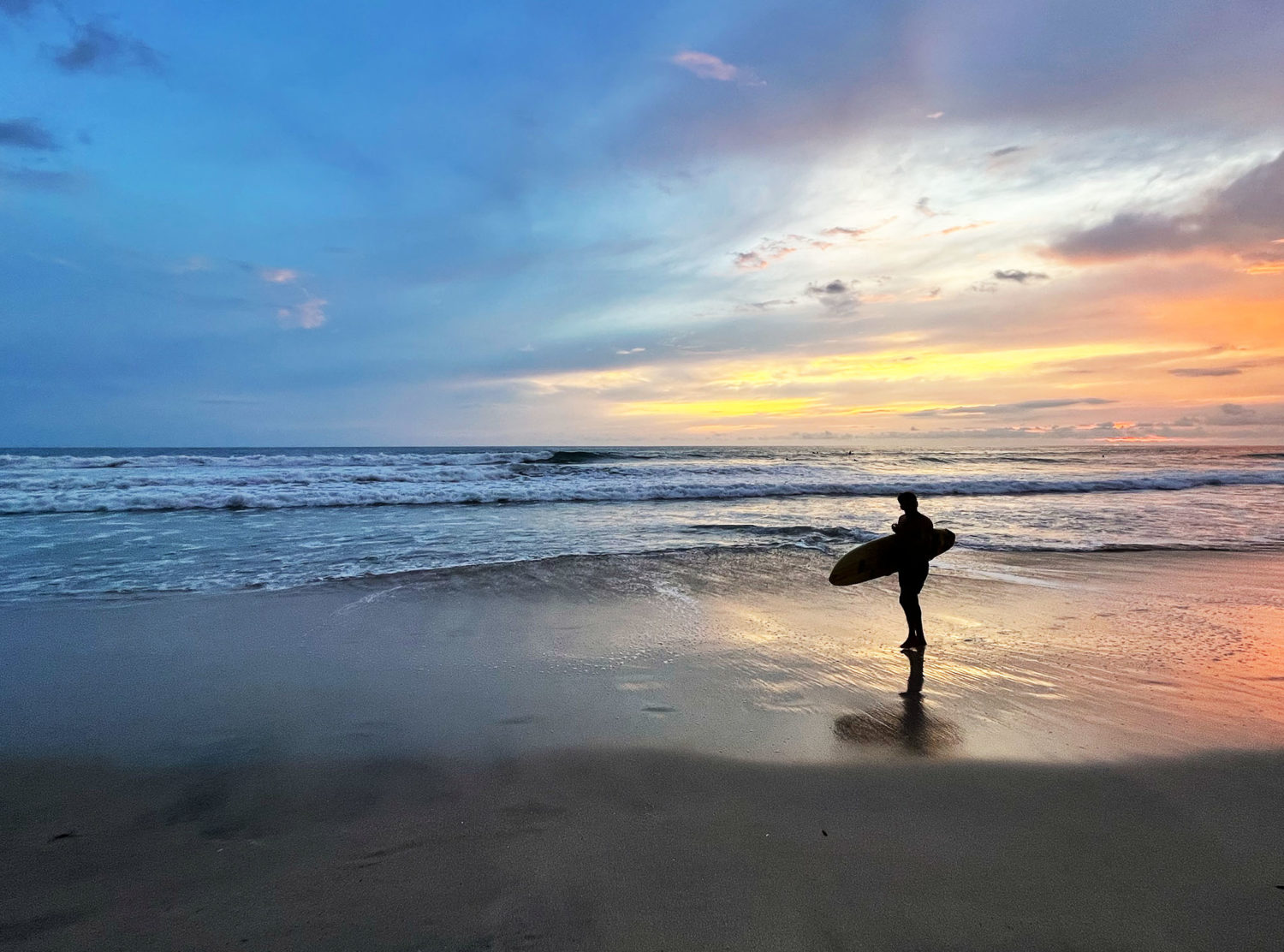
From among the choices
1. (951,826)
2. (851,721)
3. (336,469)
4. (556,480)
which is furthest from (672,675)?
(336,469)

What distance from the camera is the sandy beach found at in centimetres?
258

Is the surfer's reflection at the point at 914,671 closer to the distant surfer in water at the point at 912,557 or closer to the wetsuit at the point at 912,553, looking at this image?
the distant surfer in water at the point at 912,557

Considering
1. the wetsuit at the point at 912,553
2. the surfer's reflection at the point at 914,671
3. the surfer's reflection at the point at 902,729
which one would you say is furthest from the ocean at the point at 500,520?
the surfer's reflection at the point at 902,729

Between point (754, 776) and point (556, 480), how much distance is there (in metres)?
23.8

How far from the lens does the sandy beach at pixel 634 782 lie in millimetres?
2582

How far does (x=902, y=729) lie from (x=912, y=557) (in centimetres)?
240

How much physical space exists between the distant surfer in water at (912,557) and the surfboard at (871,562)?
0.34 metres

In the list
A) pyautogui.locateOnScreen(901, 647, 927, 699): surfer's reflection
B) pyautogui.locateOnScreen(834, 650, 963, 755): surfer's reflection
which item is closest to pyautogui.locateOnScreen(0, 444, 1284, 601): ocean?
pyautogui.locateOnScreen(901, 647, 927, 699): surfer's reflection

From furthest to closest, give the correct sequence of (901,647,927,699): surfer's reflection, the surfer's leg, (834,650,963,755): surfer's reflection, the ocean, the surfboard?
the ocean, the surfboard, the surfer's leg, (901,647,927,699): surfer's reflection, (834,650,963,755): surfer's reflection

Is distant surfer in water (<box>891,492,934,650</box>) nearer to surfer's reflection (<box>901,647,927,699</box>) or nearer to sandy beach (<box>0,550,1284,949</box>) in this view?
surfer's reflection (<box>901,647,927,699</box>)

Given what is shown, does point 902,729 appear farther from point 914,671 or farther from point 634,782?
point 634,782

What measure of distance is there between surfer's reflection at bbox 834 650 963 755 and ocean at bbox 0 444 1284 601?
710cm

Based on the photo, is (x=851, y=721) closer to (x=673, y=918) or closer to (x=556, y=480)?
(x=673, y=918)

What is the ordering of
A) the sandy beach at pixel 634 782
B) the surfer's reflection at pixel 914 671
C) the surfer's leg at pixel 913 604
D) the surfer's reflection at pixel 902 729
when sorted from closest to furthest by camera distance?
the sandy beach at pixel 634 782 < the surfer's reflection at pixel 902 729 < the surfer's reflection at pixel 914 671 < the surfer's leg at pixel 913 604
